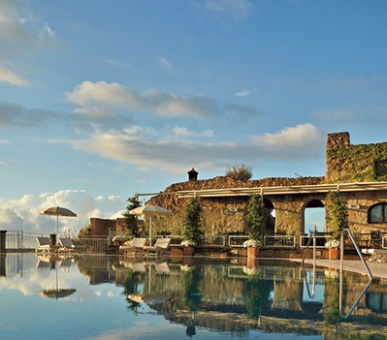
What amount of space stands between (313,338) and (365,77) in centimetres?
1216

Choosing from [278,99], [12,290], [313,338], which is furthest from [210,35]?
[313,338]

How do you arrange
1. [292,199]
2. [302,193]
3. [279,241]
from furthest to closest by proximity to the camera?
[292,199] < [302,193] < [279,241]

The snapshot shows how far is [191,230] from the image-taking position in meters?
23.5

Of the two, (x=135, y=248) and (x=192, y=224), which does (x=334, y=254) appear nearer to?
(x=192, y=224)

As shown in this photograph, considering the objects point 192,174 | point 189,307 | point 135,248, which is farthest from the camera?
point 192,174

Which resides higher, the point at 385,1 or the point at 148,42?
the point at 385,1

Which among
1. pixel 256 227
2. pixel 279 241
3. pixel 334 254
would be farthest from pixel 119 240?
pixel 334 254

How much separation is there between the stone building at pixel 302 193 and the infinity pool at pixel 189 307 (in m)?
10.8

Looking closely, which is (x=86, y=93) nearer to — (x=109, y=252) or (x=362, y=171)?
(x=109, y=252)

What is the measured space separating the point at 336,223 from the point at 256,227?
3477 millimetres

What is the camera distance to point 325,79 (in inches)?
677

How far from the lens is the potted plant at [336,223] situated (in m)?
20.7

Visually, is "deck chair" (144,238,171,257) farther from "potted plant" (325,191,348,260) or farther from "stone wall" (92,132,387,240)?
"potted plant" (325,191,348,260)

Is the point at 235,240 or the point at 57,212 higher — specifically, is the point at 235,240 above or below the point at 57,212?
below
